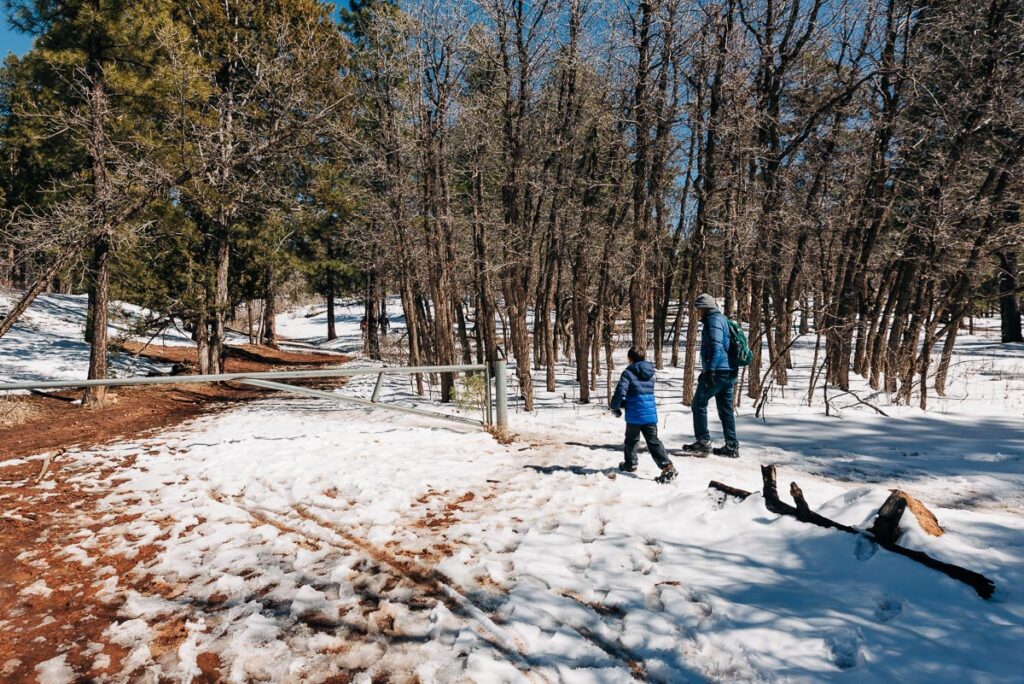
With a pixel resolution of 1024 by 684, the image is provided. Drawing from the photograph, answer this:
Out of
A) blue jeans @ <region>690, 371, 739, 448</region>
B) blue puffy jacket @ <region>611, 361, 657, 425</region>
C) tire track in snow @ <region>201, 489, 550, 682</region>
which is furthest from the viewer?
blue jeans @ <region>690, 371, 739, 448</region>

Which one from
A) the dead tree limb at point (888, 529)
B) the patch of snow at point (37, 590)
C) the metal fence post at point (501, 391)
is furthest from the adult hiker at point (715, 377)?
the patch of snow at point (37, 590)

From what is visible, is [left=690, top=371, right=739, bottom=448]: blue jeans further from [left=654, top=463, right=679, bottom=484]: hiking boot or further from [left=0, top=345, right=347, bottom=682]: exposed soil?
[left=0, top=345, right=347, bottom=682]: exposed soil

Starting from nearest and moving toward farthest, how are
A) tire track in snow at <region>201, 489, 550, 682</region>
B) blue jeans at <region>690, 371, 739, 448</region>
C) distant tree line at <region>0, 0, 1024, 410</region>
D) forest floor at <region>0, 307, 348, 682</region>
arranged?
tire track in snow at <region>201, 489, 550, 682</region>, forest floor at <region>0, 307, 348, 682</region>, blue jeans at <region>690, 371, 739, 448</region>, distant tree line at <region>0, 0, 1024, 410</region>

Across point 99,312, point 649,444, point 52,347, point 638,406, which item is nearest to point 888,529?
point 649,444

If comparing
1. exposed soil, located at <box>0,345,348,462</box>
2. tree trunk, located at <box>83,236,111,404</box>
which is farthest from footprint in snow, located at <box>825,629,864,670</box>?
tree trunk, located at <box>83,236,111,404</box>

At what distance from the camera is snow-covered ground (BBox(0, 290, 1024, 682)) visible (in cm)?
274

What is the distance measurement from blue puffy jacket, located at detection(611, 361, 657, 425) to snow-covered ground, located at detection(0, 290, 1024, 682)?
26.4 inches

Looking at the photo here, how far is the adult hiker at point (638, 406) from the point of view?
18.1 ft

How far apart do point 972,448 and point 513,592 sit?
6.52 metres

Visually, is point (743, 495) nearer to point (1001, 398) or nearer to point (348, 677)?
point (348, 677)

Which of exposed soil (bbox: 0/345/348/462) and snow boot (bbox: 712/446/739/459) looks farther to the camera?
exposed soil (bbox: 0/345/348/462)

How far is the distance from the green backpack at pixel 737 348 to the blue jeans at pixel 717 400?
22cm

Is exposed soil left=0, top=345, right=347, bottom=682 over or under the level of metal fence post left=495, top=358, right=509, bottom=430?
under

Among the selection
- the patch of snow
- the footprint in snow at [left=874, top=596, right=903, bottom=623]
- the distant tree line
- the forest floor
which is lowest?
the patch of snow
